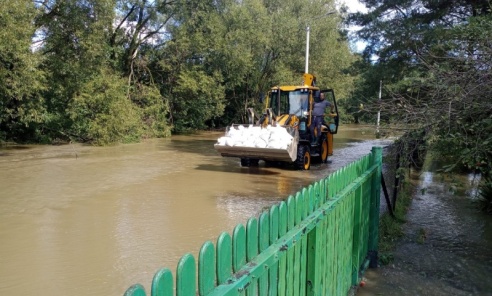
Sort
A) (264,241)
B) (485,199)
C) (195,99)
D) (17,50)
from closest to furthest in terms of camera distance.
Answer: (264,241), (485,199), (17,50), (195,99)

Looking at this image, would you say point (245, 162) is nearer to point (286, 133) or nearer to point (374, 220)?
point (286, 133)

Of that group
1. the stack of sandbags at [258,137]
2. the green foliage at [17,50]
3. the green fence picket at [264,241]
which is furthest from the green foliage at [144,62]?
the green fence picket at [264,241]

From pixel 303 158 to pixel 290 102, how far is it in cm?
198

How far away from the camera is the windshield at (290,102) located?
12961 mm

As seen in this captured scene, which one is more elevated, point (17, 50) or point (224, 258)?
point (17, 50)

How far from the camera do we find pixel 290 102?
517 inches

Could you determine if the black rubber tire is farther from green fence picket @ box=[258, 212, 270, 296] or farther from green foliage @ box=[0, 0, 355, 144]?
green fence picket @ box=[258, 212, 270, 296]

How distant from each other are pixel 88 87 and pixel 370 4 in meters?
13.9

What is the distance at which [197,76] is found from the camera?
27.4 metres

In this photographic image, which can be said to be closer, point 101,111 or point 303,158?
point 303,158

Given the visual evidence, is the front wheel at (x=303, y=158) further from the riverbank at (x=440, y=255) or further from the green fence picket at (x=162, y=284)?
the green fence picket at (x=162, y=284)

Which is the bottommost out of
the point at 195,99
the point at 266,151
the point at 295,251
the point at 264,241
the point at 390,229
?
the point at 390,229

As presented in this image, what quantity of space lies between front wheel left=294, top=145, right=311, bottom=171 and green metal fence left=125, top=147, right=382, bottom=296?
25.5 ft

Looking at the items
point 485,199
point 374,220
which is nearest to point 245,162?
point 485,199
